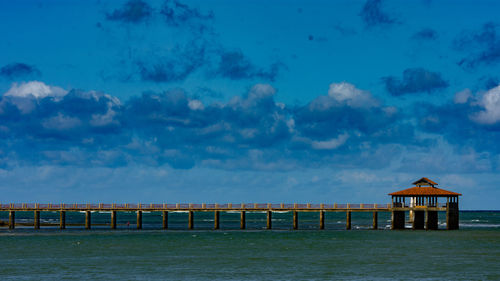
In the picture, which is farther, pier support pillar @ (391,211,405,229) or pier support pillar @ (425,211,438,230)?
pier support pillar @ (391,211,405,229)

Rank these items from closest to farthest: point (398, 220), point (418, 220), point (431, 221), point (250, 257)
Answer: point (250, 257) → point (431, 221) → point (418, 220) → point (398, 220)

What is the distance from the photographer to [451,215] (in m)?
86.6

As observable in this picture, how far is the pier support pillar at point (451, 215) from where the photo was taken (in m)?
85.3

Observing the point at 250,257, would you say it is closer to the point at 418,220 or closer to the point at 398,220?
the point at 398,220

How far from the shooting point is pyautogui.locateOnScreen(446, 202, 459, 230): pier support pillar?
8531 cm

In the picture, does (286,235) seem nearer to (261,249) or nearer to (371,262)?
(261,249)

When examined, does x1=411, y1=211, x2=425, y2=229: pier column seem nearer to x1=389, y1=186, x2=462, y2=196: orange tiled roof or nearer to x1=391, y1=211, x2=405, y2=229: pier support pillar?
x1=391, y1=211, x2=405, y2=229: pier support pillar

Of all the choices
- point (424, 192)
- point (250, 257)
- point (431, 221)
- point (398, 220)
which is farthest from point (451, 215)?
point (250, 257)

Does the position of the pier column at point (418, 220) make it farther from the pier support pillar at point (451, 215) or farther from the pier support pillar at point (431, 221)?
the pier support pillar at point (451, 215)

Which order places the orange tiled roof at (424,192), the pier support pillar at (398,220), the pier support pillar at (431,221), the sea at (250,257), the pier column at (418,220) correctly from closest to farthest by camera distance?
the sea at (250,257), the orange tiled roof at (424,192), the pier support pillar at (431,221), the pier column at (418,220), the pier support pillar at (398,220)

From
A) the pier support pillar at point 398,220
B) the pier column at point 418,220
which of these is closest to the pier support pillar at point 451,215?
the pier column at point 418,220

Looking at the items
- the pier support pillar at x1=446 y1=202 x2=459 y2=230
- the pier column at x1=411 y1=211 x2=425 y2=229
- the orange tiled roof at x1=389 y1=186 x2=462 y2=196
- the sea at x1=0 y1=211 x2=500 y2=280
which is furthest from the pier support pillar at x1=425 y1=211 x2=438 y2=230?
the sea at x1=0 y1=211 x2=500 y2=280

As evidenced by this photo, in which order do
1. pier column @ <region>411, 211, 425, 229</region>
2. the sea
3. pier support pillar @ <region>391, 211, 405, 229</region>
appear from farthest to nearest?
pier support pillar @ <region>391, 211, 405, 229</region>
pier column @ <region>411, 211, 425, 229</region>
the sea

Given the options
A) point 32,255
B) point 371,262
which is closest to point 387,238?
point 371,262
